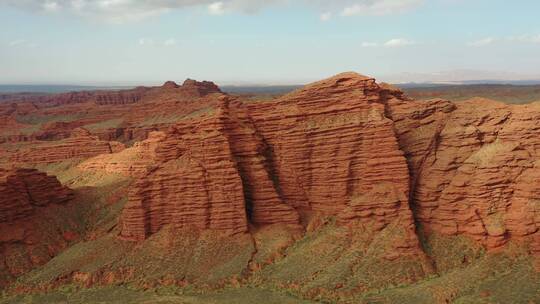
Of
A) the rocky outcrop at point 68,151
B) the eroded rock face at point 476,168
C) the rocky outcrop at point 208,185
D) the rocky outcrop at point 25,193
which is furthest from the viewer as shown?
the rocky outcrop at point 68,151

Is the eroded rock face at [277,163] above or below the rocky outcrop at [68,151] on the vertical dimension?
above

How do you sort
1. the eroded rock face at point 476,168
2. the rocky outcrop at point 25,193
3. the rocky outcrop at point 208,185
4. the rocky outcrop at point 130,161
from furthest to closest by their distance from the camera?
the rocky outcrop at point 130,161
the rocky outcrop at point 25,193
the rocky outcrop at point 208,185
the eroded rock face at point 476,168

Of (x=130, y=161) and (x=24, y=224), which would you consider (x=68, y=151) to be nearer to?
(x=130, y=161)

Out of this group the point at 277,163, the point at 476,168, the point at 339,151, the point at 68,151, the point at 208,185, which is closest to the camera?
the point at 476,168

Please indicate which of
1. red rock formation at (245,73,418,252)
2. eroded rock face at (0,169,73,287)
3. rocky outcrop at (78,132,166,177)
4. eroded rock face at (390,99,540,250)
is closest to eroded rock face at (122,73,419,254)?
red rock formation at (245,73,418,252)

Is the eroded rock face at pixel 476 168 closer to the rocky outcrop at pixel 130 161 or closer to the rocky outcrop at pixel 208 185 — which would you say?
the rocky outcrop at pixel 208 185

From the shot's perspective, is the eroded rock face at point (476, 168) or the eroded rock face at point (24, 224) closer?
the eroded rock face at point (476, 168)

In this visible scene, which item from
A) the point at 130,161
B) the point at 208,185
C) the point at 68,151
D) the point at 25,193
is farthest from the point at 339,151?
the point at 68,151

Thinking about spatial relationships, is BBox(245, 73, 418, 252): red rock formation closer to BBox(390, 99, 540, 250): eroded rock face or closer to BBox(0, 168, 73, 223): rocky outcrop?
BBox(390, 99, 540, 250): eroded rock face

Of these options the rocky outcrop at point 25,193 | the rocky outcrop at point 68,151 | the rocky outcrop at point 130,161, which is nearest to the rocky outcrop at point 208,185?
the rocky outcrop at point 25,193
